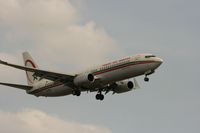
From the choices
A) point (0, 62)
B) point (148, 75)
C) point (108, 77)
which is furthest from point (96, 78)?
point (0, 62)

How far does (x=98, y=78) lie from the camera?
75.7m

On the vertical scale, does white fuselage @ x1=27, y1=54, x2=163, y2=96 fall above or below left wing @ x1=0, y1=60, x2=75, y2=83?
below


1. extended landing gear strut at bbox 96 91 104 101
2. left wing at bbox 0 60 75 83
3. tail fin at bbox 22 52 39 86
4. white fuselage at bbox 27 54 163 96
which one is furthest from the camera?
tail fin at bbox 22 52 39 86

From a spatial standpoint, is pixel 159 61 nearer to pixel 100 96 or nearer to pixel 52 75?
pixel 100 96

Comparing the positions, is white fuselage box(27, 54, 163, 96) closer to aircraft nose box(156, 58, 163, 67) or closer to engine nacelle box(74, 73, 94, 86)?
aircraft nose box(156, 58, 163, 67)

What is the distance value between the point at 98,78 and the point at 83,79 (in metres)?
2.07

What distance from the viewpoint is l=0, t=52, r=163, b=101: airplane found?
73.8 metres

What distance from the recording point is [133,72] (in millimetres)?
73750

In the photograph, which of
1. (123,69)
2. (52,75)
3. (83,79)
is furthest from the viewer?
(52,75)

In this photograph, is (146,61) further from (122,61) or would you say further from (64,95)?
(64,95)

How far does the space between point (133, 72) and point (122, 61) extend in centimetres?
203

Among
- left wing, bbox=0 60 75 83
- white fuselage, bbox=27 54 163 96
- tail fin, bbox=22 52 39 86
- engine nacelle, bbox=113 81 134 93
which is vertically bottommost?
white fuselage, bbox=27 54 163 96

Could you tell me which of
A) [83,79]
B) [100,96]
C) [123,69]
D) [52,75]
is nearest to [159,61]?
[123,69]

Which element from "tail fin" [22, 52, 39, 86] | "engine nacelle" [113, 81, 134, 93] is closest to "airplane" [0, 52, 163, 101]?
"engine nacelle" [113, 81, 134, 93]
